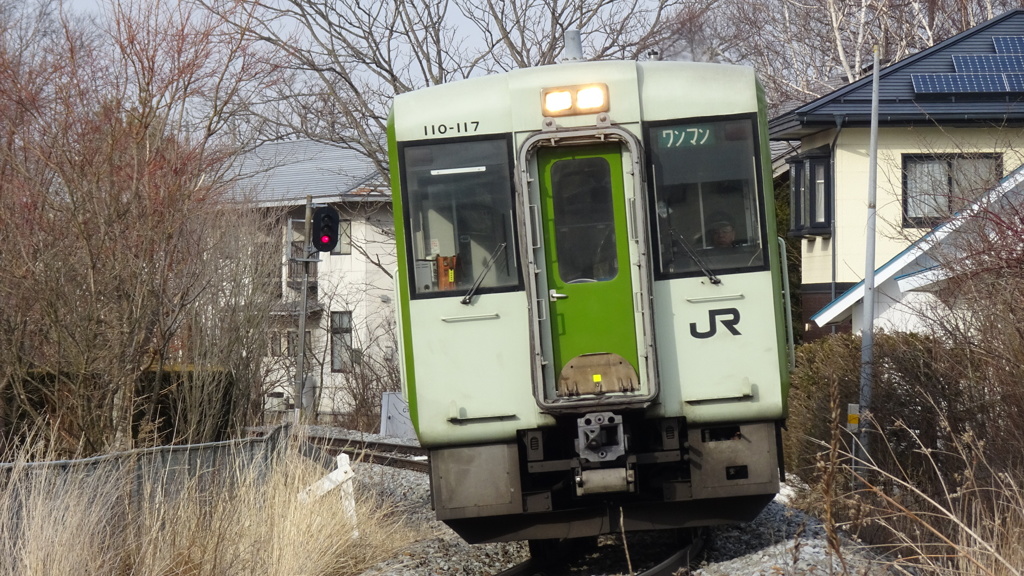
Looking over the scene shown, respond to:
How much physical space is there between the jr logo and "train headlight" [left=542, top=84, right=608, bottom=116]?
1.34 metres

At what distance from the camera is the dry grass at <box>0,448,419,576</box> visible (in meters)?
6.29

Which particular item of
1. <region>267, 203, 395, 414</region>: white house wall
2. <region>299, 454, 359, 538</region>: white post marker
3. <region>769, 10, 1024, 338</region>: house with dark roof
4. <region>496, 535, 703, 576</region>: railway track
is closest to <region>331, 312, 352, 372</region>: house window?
<region>267, 203, 395, 414</region>: white house wall

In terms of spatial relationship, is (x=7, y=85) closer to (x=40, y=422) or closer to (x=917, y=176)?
(x=40, y=422)

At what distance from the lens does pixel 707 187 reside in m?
6.66

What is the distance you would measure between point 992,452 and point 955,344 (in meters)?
1.80

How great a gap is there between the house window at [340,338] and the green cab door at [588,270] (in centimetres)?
2246

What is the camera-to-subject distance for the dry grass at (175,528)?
6.29m

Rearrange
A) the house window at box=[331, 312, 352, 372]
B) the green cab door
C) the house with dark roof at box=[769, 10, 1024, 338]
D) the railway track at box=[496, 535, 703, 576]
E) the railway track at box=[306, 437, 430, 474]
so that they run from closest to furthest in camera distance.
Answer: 1. the green cab door
2. the railway track at box=[496, 535, 703, 576]
3. the railway track at box=[306, 437, 430, 474]
4. the house with dark roof at box=[769, 10, 1024, 338]
5. the house window at box=[331, 312, 352, 372]

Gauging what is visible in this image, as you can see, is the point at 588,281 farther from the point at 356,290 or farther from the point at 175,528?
the point at 356,290

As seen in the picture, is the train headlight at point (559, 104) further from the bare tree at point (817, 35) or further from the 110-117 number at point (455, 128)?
the bare tree at point (817, 35)

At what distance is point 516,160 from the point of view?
259 inches

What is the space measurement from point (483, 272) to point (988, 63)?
18.3 meters

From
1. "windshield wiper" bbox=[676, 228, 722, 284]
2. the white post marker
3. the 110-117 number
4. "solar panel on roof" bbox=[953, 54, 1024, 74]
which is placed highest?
"solar panel on roof" bbox=[953, 54, 1024, 74]

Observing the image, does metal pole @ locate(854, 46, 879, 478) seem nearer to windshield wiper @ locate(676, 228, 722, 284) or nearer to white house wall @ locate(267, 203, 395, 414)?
windshield wiper @ locate(676, 228, 722, 284)
